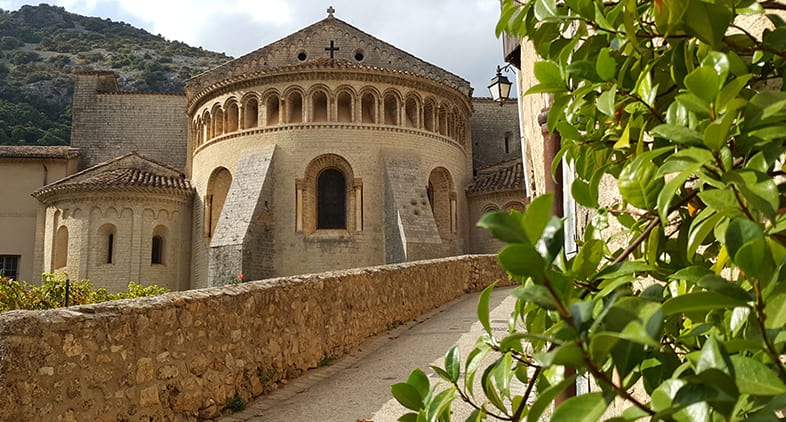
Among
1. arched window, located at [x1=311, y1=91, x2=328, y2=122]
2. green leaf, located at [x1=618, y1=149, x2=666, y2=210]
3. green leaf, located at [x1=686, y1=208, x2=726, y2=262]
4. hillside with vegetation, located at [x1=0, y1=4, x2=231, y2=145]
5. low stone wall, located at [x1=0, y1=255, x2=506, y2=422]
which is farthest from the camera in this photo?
hillside with vegetation, located at [x1=0, y1=4, x2=231, y2=145]

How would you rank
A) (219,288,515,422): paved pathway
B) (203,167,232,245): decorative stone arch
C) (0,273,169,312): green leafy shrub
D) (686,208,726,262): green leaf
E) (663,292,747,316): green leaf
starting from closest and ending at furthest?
(663,292,747,316): green leaf → (686,208,726,262): green leaf → (219,288,515,422): paved pathway → (0,273,169,312): green leafy shrub → (203,167,232,245): decorative stone arch

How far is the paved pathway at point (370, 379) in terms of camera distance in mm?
5703

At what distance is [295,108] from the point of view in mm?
20266

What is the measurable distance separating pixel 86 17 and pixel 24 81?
134 ft

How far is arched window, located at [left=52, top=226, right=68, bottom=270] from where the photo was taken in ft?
70.5

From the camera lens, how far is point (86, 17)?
93.0 metres

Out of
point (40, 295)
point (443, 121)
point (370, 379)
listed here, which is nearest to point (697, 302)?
point (370, 379)

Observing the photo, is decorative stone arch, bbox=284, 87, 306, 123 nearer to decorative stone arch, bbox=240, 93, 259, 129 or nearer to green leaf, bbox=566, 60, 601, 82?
decorative stone arch, bbox=240, 93, 259, 129

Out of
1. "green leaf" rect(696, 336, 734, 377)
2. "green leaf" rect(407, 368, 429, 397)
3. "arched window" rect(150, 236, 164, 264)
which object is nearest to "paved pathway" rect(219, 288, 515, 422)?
"green leaf" rect(407, 368, 429, 397)

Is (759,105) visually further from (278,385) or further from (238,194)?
(238,194)

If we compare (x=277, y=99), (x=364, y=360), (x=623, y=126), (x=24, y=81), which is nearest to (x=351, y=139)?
(x=277, y=99)

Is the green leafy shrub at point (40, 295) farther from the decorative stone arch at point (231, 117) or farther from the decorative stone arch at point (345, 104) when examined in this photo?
the decorative stone arch at point (345, 104)

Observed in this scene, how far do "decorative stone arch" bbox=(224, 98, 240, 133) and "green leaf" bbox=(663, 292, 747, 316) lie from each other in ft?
68.8

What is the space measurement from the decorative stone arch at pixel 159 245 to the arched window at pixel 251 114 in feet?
16.9
